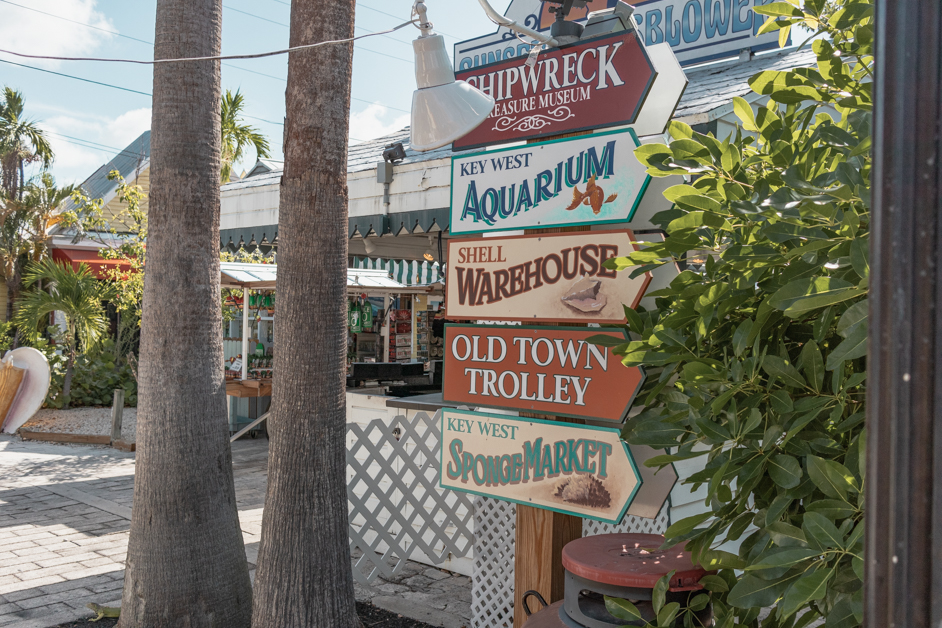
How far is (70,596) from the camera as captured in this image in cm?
509

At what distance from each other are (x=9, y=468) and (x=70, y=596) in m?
5.31

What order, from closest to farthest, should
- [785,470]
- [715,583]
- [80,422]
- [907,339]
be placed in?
1. [907,339]
2. [785,470]
3. [715,583]
4. [80,422]

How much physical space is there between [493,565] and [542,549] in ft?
3.44

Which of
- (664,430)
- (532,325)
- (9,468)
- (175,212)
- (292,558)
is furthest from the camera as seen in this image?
(9,468)

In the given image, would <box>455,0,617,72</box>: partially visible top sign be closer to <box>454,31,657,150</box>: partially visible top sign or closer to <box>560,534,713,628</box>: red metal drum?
<box>454,31,657,150</box>: partially visible top sign

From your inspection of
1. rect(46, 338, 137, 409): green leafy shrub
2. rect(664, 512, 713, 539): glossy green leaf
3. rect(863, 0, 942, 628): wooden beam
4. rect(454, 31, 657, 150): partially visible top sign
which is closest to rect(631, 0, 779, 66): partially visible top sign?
rect(454, 31, 657, 150): partially visible top sign

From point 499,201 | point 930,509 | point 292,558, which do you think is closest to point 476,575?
point 292,558

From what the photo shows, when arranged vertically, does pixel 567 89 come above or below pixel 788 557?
above

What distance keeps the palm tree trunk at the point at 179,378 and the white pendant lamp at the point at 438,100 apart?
172 centimetres

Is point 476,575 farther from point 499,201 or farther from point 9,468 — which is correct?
point 9,468

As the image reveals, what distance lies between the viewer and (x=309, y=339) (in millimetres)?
3750

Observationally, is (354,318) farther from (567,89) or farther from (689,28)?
(567,89)

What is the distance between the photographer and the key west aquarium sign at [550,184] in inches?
126

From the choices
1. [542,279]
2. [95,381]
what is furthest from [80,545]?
[95,381]
